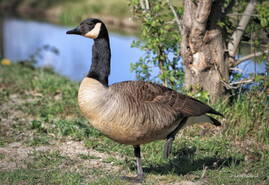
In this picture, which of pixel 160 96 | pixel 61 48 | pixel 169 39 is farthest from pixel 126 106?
pixel 61 48

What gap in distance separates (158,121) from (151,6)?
3564mm

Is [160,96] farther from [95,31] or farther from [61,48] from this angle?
[61,48]

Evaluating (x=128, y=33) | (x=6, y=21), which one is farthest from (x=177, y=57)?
(x=6, y=21)

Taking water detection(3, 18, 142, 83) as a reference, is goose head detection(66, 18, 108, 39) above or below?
above

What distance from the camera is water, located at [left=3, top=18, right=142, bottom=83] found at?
564 inches

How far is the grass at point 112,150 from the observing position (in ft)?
16.9

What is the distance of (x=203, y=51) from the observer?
7105 mm

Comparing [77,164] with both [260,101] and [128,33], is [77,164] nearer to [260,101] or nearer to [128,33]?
[260,101]

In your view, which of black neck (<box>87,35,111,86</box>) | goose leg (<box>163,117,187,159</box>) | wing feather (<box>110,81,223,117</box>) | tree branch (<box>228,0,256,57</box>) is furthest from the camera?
tree branch (<box>228,0,256,57</box>)

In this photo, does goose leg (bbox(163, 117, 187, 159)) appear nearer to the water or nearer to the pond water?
the pond water

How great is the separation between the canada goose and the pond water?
690cm

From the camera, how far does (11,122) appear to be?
23.4ft

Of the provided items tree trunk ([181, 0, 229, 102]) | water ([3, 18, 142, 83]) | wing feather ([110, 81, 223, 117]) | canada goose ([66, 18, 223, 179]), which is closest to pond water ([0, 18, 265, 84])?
water ([3, 18, 142, 83])

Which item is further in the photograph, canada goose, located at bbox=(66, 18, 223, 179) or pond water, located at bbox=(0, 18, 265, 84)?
pond water, located at bbox=(0, 18, 265, 84)
